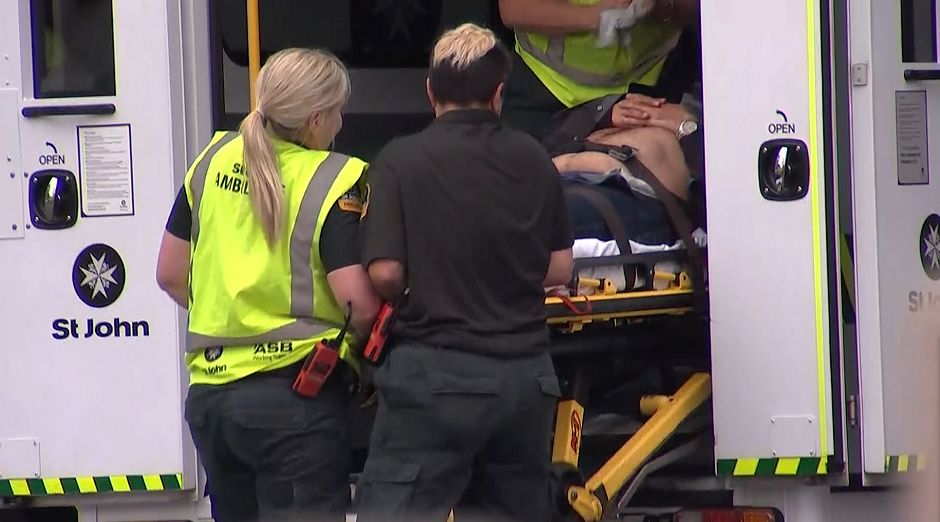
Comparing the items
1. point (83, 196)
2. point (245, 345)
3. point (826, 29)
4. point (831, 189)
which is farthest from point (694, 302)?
point (83, 196)

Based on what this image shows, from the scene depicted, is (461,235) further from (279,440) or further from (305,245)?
(279,440)

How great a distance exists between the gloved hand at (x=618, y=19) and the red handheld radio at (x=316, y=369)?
137 cm

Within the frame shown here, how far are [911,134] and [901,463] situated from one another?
74 centimetres

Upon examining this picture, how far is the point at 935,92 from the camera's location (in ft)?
13.3

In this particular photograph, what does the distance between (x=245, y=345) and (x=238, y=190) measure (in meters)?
0.31

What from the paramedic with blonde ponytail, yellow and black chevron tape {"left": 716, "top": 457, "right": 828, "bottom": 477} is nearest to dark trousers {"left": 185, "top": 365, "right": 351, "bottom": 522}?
the paramedic with blonde ponytail

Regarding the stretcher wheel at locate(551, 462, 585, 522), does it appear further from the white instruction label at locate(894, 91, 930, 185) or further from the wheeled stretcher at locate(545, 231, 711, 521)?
the white instruction label at locate(894, 91, 930, 185)

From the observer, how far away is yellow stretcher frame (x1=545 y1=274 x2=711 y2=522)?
12.8 feet

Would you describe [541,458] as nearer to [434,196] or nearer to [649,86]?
[434,196]

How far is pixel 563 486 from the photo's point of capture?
3.88m

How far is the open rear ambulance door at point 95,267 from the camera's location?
4.02 meters

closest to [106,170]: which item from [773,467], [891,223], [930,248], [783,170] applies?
[783,170]

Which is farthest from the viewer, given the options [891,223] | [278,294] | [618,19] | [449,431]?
[618,19]

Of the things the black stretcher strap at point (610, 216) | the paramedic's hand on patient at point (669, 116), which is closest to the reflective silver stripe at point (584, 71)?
the paramedic's hand on patient at point (669, 116)
